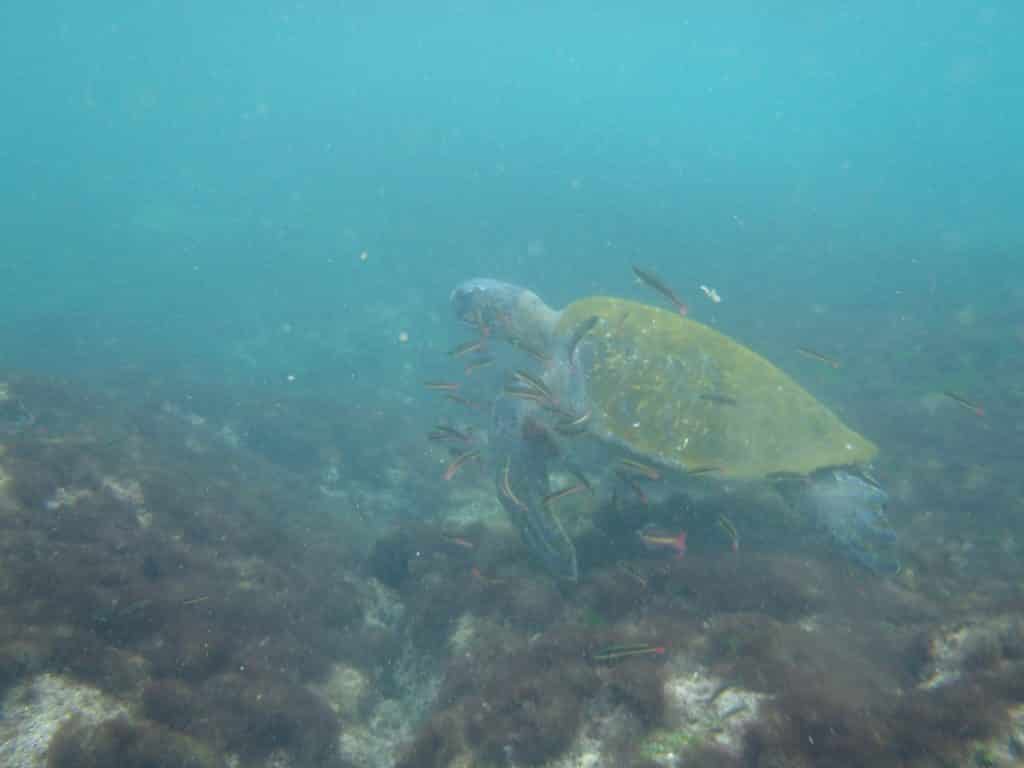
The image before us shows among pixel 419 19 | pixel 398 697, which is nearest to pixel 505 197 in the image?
pixel 398 697

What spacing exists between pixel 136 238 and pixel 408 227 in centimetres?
2129

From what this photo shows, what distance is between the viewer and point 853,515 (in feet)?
17.7

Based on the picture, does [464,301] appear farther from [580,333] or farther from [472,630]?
[472,630]

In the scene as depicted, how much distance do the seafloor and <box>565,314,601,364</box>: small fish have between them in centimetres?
205

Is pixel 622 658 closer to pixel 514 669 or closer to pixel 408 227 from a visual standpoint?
pixel 514 669

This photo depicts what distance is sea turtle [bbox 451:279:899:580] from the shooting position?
538cm

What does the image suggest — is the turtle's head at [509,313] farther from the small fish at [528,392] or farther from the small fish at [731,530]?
the small fish at [731,530]

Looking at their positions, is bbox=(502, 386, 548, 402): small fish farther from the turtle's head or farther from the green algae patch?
the green algae patch

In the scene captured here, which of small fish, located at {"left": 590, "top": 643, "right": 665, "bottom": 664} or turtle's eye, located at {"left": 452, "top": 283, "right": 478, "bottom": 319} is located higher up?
turtle's eye, located at {"left": 452, "top": 283, "right": 478, "bottom": 319}

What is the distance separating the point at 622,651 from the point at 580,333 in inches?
144

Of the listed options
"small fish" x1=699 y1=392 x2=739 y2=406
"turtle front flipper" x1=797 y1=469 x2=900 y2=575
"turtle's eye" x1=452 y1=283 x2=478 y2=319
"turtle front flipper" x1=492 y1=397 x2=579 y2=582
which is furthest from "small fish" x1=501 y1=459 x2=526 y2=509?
"turtle's eye" x1=452 y1=283 x2=478 y2=319

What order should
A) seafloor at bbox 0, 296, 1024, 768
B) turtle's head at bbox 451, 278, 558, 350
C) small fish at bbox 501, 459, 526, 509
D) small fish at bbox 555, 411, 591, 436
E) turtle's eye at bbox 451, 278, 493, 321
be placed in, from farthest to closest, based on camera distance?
turtle's eye at bbox 451, 278, 493, 321, turtle's head at bbox 451, 278, 558, 350, small fish at bbox 501, 459, 526, 509, small fish at bbox 555, 411, 591, 436, seafloor at bbox 0, 296, 1024, 768

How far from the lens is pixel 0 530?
4027 mm

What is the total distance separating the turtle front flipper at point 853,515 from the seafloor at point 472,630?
218mm
